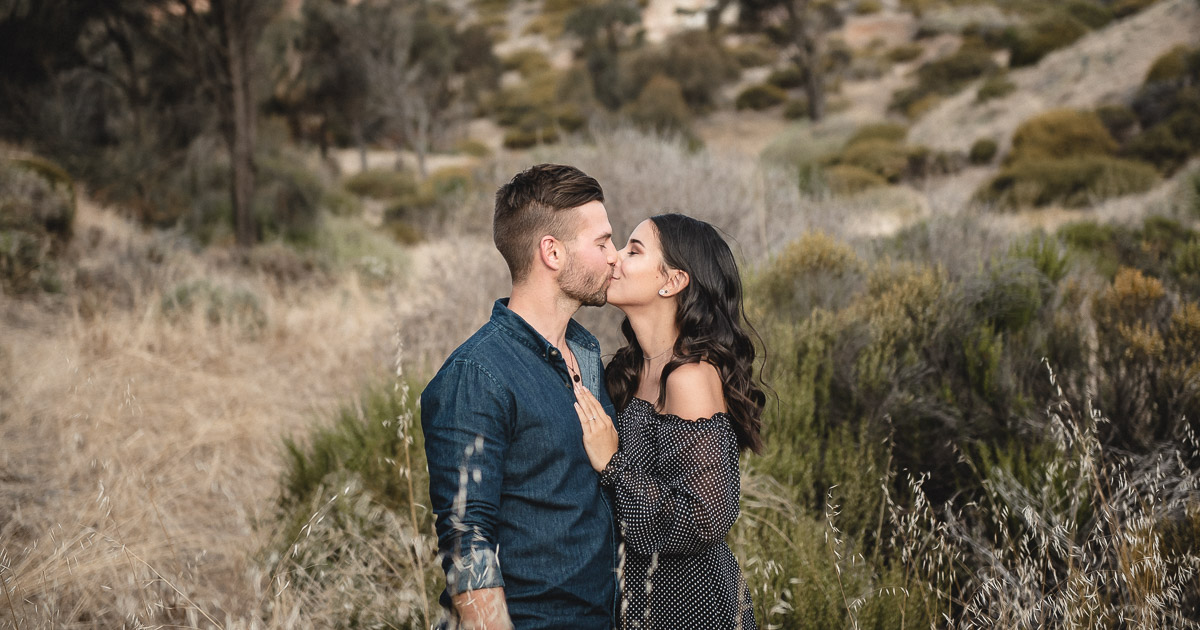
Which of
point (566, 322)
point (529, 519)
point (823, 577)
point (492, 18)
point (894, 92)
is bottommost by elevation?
point (823, 577)

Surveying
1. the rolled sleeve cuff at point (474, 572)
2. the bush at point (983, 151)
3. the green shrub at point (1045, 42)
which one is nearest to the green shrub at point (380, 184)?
the bush at point (983, 151)

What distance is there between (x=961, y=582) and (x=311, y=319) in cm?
670

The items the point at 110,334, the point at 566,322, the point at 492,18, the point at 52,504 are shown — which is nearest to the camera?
the point at 566,322

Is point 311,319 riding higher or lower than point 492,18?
lower

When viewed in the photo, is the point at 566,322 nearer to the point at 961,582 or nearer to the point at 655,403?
the point at 655,403

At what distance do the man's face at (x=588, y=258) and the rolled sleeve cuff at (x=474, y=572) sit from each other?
2.40 feet

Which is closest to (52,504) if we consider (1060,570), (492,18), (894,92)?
(1060,570)

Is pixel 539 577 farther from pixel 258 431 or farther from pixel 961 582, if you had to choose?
pixel 258 431

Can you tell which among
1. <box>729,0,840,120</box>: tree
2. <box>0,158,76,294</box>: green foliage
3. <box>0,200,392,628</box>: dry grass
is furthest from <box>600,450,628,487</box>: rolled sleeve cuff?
<box>729,0,840,120</box>: tree

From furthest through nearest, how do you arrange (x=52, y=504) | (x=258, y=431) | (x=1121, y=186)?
(x=1121, y=186) → (x=258, y=431) → (x=52, y=504)

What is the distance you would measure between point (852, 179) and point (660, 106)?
594 inches

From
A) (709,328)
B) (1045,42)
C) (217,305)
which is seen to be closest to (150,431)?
(217,305)

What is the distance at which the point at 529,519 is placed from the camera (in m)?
A: 1.77

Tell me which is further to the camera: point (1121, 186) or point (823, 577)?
point (1121, 186)
